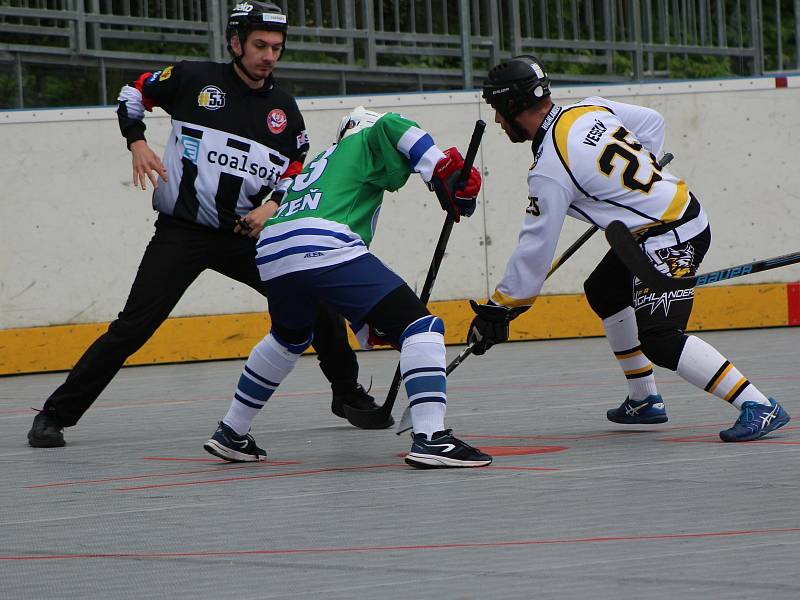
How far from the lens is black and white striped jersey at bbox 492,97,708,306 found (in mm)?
5289

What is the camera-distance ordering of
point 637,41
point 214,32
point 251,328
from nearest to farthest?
point 251,328 < point 214,32 < point 637,41

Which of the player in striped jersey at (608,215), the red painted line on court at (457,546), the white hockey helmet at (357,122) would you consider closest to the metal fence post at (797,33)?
the player in striped jersey at (608,215)

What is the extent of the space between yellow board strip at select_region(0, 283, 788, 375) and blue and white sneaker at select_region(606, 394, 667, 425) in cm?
399

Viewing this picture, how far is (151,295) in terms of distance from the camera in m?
6.07

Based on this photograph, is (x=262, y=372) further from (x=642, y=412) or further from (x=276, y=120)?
(x=642, y=412)

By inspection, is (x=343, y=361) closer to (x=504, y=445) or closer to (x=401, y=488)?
(x=504, y=445)

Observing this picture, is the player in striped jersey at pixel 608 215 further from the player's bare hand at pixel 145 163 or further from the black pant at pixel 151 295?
the player's bare hand at pixel 145 163

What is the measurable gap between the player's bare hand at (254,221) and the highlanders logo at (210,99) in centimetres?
46

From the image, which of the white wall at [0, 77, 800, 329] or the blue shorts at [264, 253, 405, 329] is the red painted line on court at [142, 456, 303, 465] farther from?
the white wall at [0, 77, 800, 329]

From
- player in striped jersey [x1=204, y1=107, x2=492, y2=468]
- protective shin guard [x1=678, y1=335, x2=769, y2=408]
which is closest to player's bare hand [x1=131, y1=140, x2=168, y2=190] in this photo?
player in striped jersey [x1=204, y1=107, x2=492, y2=468]

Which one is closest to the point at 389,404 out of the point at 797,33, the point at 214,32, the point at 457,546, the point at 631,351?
the point at 631,351

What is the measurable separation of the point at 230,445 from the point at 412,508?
4.24 ft

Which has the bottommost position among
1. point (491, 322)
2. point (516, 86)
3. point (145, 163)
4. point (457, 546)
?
point (457, 546)

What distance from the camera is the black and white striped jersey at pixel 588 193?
5.29 metres
